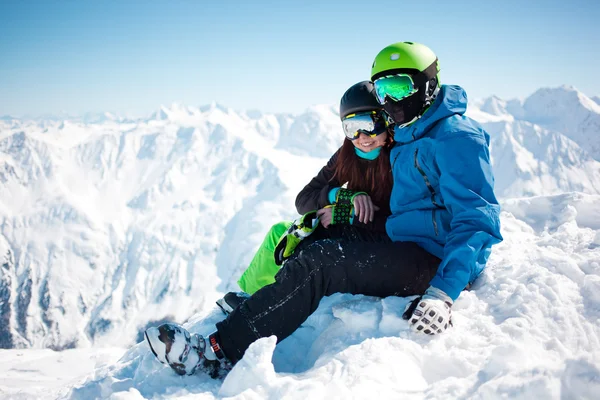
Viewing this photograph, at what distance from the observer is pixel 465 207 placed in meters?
3.23

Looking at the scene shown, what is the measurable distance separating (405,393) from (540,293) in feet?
6.79

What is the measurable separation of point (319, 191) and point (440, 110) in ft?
7.41

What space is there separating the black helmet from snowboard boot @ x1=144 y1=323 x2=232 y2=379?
331 cm

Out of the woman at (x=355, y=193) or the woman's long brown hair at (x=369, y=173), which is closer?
the woman at (x=355, y=193)

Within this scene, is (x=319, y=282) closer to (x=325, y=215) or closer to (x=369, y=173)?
(x=325, y=215)

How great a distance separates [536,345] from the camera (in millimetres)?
2613

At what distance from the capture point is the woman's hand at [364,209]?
4.48 metres

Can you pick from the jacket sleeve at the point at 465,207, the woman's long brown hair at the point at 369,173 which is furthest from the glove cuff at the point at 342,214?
the jacket sleeve at the point at 465,207

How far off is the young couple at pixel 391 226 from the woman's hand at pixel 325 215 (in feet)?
0.05

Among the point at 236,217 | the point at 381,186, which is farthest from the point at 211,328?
the point at 236,217

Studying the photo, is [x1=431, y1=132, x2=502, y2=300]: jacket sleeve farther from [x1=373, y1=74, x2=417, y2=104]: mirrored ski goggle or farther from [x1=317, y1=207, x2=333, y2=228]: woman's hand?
[x1=317, y1=207, x2=333, y2=228]: woman's hand

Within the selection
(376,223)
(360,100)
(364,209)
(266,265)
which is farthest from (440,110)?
(266,265)

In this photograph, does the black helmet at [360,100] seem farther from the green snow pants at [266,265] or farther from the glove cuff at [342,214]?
the green snow pants at [266,265]

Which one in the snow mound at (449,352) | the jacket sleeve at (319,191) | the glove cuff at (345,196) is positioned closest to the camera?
the snow mound at (449,352)
